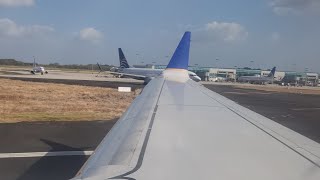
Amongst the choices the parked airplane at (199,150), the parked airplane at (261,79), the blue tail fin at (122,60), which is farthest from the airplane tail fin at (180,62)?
the parked airplane at (261,79)

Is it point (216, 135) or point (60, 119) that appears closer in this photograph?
point (216, 135)

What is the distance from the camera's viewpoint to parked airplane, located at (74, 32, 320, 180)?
2684mm

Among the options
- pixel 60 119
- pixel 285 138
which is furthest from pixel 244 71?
pixel 285 138

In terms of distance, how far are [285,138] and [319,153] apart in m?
0.57

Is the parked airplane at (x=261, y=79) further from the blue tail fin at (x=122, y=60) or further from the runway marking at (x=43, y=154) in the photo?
the runway marking at (x=43, y=154)

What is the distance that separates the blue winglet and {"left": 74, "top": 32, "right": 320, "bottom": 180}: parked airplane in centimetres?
505

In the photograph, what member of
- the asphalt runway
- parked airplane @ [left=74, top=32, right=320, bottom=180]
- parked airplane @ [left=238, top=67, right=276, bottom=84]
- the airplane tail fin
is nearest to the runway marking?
the asphalt runway

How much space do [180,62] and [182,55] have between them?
0.26 metres

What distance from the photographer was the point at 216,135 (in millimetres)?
3875

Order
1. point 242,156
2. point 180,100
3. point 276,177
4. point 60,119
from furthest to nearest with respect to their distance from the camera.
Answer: point 60,119, point 180,100, point 242,156, point 276,177

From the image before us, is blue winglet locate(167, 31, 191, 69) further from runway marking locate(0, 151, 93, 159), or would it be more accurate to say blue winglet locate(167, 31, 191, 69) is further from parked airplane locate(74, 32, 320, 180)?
parked airplane locate(74, 32, 320, 180)

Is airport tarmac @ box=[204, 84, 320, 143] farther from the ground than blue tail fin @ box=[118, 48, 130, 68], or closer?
closer

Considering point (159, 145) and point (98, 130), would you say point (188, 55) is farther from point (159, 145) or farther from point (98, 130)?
point (159, 145)

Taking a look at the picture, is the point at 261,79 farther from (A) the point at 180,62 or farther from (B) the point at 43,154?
(B) the point at 43,154
